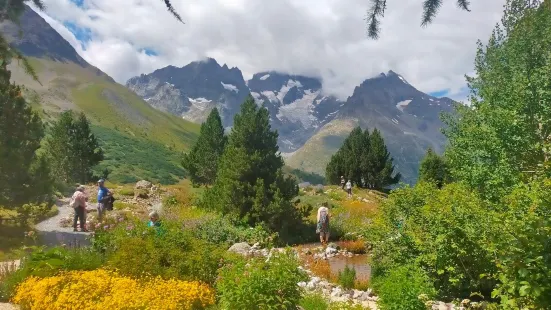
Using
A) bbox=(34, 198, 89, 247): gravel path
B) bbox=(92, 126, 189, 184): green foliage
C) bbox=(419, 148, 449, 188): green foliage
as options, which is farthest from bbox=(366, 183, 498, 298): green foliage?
bbox=(92, 126, 189, 184): green foliage

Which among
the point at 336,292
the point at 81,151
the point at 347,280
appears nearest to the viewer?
the point at 336,292

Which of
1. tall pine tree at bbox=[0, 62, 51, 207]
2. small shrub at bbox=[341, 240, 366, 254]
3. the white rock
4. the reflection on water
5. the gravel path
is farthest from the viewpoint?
small shrub at bbox=[341, 240, 366, 254]

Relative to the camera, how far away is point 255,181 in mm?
17906

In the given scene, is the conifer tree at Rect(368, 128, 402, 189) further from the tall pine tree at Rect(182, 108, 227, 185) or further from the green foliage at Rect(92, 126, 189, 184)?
the green foliage at Rect(92, 126, 189, 184)

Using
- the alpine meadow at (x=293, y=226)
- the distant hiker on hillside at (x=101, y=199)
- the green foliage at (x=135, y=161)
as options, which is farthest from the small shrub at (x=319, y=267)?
the green foliage at (x=135, y=161)

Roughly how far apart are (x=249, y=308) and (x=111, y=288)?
8.13ft

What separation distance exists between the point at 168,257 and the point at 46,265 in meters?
2.18

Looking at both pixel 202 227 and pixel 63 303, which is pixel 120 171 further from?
pixel 63 303

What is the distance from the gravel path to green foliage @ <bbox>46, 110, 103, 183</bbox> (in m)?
20.9

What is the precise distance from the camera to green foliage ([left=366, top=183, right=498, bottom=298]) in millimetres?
A: 7402

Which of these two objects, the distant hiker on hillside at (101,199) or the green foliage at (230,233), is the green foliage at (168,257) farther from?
the distant hiker on hillside at (101,199)

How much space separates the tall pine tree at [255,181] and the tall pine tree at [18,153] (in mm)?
6976

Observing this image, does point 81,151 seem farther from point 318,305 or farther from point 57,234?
point 318,305

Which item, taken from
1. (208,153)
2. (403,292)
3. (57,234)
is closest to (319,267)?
(403,292)
